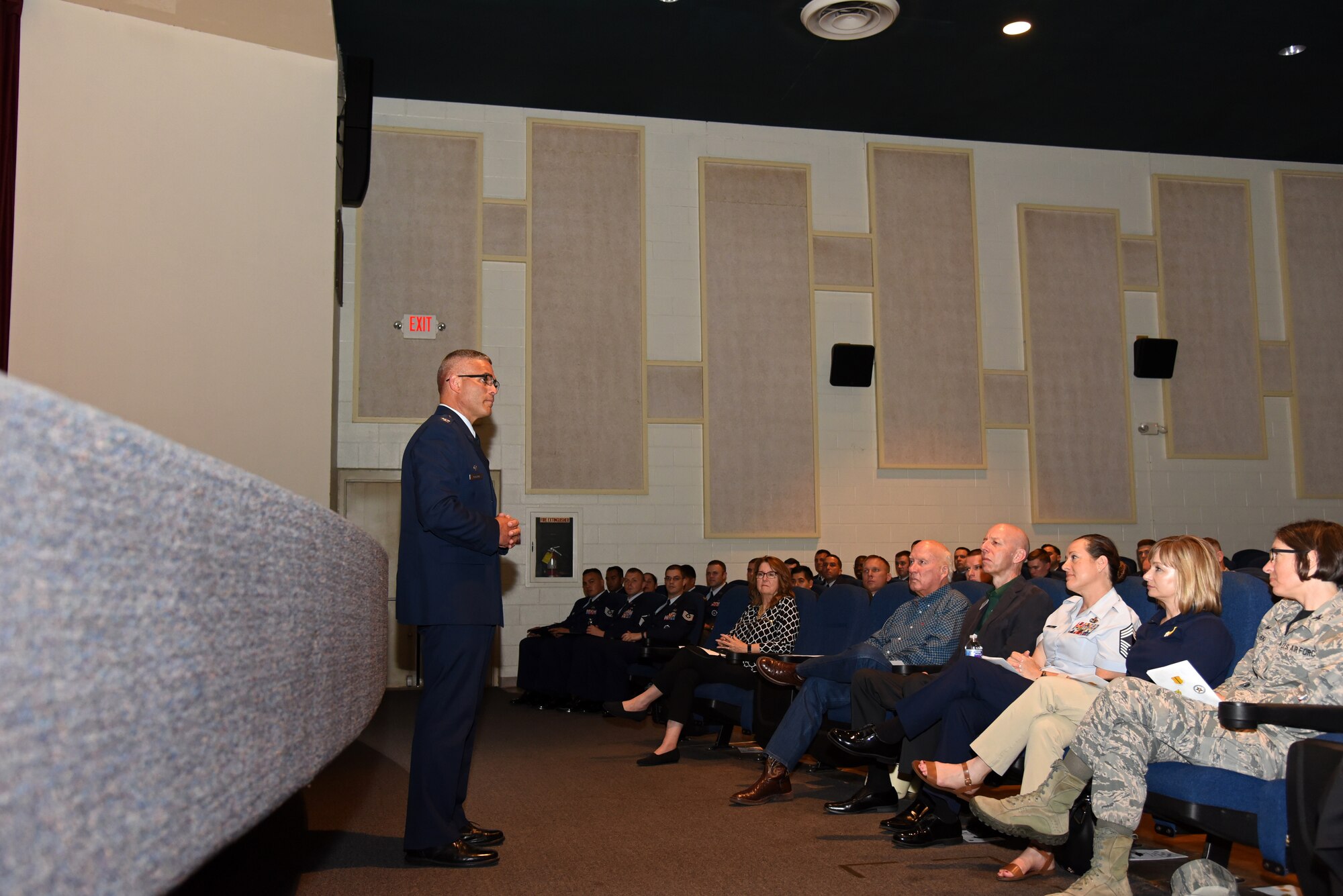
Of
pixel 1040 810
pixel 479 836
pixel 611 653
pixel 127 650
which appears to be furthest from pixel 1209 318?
pixel 127 650

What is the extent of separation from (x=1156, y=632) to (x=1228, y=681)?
0.84 ft

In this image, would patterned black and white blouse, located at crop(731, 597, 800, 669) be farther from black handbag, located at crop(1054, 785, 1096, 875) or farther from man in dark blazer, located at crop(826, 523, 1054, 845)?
black handbag, located at crop(1054, 785, 1096, 875)

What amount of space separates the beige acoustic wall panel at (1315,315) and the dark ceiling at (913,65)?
25.1 inches

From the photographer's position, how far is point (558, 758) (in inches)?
209

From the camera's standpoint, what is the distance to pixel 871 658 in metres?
4.20

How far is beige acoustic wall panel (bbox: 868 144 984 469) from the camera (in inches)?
397

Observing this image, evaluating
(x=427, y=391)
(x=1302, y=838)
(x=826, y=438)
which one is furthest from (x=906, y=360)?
(x=1302, y=838)

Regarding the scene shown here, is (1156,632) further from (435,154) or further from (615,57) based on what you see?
(435,154)

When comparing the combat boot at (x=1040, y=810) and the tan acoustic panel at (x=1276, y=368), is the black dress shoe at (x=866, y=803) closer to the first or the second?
the combat boot at (x=1040, y=810)

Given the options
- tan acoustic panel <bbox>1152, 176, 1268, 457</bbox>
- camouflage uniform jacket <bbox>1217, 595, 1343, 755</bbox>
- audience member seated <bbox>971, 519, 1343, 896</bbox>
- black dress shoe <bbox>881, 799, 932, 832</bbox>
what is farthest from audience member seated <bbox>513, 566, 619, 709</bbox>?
tan acoustic panel <bbox>1152, 176, 1268, 457</bbox>

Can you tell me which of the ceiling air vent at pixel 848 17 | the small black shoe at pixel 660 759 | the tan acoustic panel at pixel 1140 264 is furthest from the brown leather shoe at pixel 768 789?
the tan acoustic panel at pixel 1140 264

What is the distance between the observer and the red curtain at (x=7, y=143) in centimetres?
470

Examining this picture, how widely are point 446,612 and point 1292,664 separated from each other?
227 centimetres

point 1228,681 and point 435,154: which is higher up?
point 435,154
